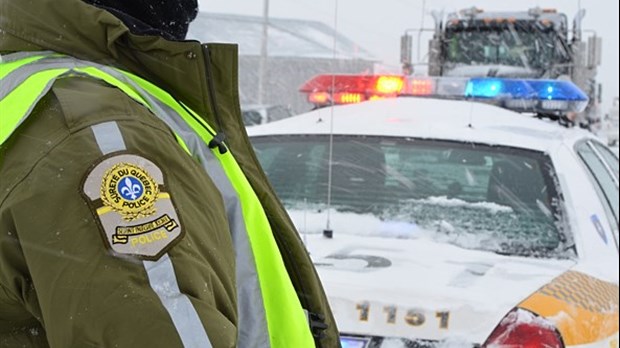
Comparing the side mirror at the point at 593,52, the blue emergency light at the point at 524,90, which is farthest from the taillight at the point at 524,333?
the side mirror at the point at 593,52

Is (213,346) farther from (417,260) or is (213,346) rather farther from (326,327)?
(417,260)

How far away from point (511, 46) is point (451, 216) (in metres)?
10.6

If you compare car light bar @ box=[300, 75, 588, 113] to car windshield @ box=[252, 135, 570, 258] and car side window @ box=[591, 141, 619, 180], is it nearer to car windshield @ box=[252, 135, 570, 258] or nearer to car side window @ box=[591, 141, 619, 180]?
car side window @ box=[591, 141, 619, 180]

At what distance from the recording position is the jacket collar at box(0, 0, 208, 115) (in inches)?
50.3

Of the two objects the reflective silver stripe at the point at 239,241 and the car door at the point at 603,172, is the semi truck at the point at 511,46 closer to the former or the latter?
the car door at the point at 603,172

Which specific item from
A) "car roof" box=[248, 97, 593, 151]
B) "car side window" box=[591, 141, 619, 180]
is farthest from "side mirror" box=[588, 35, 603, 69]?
"car roof" box=[248, 97, 593, 151]

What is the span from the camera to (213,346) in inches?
43.4

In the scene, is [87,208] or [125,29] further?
[125,29]

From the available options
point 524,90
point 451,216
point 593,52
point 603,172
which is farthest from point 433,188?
point 593,52

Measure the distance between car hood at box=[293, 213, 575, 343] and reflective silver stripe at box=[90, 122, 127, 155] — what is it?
1522 millimetres

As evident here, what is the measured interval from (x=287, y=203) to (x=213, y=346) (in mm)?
2802

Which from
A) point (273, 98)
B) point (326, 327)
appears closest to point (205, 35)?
point (273, 98)

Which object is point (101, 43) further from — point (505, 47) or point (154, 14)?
point (505, 47)

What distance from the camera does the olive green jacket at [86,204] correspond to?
1062 millimetres
